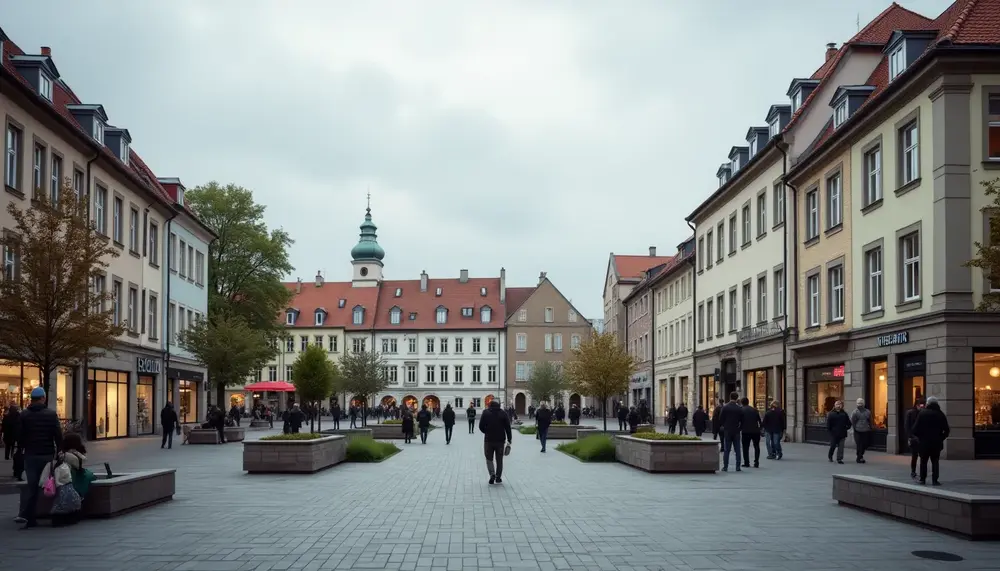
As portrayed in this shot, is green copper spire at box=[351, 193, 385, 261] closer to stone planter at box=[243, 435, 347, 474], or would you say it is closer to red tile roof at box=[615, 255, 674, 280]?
red tile roof at box=[615, 255, 674, 280]

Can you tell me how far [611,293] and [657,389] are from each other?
29892 mm

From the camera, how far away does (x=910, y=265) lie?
28.1 m

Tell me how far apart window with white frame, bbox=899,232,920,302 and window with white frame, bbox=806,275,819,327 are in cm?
764

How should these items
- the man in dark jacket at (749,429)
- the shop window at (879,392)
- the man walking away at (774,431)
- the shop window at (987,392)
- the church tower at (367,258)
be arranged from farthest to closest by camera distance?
the church tower at (367,258) → the shop window at (879,392) → the man walking away at (774,431) → the shop window at (987,392) → the man in dark jacket at (749,429)

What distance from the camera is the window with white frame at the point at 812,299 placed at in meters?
36.2

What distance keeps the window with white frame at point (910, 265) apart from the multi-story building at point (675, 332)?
79.2 ft

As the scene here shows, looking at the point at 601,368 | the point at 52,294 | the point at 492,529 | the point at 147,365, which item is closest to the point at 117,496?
the point at 492,529

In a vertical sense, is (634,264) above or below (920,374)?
above

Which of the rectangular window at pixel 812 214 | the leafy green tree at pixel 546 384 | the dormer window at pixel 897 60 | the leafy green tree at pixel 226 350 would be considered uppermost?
the dormer window at pixel 897 60

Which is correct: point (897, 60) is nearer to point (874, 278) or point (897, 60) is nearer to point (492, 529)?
point (874, 278)

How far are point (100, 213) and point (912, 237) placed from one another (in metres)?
27.2

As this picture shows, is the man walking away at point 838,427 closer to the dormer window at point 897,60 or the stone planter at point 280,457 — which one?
the dormer window at point 897,60

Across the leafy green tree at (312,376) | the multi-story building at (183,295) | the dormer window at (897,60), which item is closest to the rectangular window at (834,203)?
the dormer window at (897,60)

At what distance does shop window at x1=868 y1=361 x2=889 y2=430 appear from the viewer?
29.8 metres
